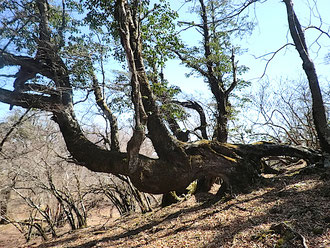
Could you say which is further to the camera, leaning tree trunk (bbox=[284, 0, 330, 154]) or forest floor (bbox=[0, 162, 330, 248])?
leaning tree trunk (bbox=[284, 0, 330, 154])

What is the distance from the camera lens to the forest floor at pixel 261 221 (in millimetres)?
2658

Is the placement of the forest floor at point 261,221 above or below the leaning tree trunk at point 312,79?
below

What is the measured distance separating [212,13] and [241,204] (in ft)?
24.5

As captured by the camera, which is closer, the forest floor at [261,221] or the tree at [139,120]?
the forest floor at [261,221]

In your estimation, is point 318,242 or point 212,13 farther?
point 212,13

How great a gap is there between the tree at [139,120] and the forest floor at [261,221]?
620mm

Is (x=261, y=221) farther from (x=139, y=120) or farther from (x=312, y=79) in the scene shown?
(x=312, y=79)

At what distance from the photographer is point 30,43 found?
5133 millimetres

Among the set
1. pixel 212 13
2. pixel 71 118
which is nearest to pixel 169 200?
pixel 71 118

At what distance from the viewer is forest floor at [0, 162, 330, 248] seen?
2658 millimetres

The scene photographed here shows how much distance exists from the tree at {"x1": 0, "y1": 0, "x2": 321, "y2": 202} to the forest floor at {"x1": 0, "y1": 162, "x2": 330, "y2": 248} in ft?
2.03

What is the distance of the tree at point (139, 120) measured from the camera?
4.32m

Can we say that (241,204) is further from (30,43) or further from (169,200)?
(30,43)

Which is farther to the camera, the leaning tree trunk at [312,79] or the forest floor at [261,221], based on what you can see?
the leaning tree trunk at [312,79]
